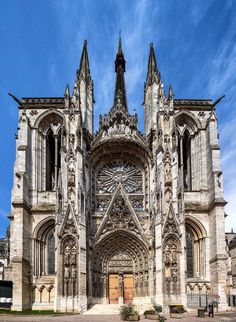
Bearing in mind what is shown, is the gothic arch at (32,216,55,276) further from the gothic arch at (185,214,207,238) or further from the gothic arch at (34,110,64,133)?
the gothic arch at (185,214,207,238)

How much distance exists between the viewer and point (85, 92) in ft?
111

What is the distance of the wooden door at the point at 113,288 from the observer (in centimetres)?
3049

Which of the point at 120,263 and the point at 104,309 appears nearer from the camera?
the point at 104,309

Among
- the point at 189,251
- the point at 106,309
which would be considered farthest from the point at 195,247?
the point at 106,309

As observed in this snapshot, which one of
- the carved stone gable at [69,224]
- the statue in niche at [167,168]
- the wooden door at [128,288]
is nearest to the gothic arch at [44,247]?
the carved stone gable at [69,224]

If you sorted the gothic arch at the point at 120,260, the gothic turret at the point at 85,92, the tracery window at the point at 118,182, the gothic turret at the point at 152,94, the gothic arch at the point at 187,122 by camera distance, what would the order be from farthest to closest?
the gothic arch at the point at 187,122 < the gothic turret at the point at 85,92 < the gothic turret at the point at 152,94 < the tracery window at the point at 118,182 < the gothic arch at the point at 120,260

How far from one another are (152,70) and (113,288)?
17584mm

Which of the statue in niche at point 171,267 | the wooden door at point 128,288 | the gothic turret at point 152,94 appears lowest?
the wooden door at point 128,288

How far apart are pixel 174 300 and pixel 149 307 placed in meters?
1.96

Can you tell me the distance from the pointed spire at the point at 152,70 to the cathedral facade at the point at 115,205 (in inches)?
5.3

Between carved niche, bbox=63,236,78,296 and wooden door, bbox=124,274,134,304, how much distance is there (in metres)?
4.82

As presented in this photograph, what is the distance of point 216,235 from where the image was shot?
2944cm

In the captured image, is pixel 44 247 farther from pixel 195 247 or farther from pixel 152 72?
pixel 152 72

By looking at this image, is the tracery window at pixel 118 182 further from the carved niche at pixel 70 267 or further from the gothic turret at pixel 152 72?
the gothic turret at pixel 152 72
